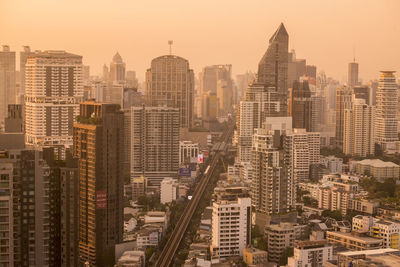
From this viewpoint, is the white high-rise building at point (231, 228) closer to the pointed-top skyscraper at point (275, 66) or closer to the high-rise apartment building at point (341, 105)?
the pointed-top skyscraper at point (275, 66)

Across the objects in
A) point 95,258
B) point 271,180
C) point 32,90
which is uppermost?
point 32,90

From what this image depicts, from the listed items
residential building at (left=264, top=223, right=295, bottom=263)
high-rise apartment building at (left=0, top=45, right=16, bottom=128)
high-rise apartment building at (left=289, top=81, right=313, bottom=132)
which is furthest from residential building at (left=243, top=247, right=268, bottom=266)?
high-rise apartment building at (left=289, top=81, right=313, bottom=132)

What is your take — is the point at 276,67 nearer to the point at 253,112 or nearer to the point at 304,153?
the point at 253,112

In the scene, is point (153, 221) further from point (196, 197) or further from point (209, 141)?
point (209, 141)

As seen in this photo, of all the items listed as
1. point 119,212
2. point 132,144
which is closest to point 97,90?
point 132,144

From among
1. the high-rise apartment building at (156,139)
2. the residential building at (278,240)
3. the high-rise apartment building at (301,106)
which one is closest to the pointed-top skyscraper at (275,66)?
the high-rise apartment building at (301,106)

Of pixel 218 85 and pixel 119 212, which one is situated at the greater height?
pixel 218 85

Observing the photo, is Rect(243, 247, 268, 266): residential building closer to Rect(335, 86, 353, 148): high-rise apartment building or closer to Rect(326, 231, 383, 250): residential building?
Rect(326, 231, 383, 250): residential building
